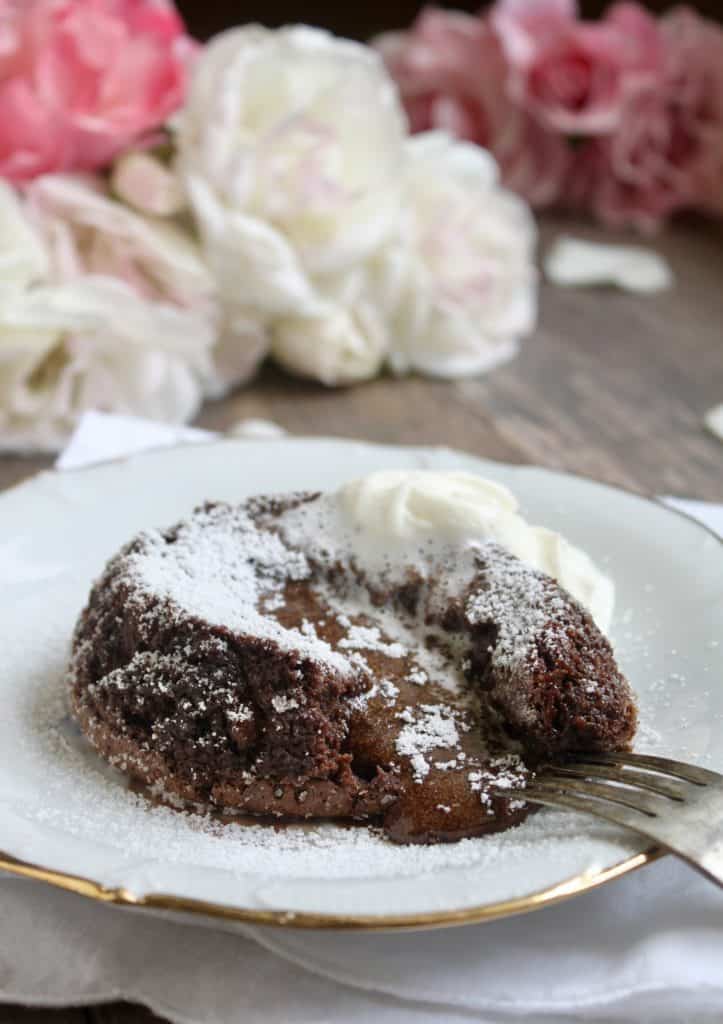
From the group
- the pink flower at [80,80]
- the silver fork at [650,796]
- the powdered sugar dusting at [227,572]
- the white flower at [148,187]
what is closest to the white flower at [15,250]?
the pink flower at [80,80]

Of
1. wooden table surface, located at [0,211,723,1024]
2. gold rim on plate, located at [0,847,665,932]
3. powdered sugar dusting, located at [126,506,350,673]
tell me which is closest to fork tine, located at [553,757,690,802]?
gold rim on plate, located at [0,847,665,932]

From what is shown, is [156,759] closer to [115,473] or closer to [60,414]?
[115,473]

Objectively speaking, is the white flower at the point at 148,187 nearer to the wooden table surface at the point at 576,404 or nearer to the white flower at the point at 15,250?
the white flower at the point at 15,250

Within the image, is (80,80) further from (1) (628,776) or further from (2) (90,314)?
(1) (628,776)

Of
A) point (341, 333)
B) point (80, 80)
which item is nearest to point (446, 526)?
point (341, 333)

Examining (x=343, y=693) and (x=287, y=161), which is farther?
(x=287, y=161)

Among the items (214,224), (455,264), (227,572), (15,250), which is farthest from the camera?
(455,264)

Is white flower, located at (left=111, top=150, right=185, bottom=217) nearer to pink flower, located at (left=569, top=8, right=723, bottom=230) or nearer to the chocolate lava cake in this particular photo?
the chocolate lava cake
